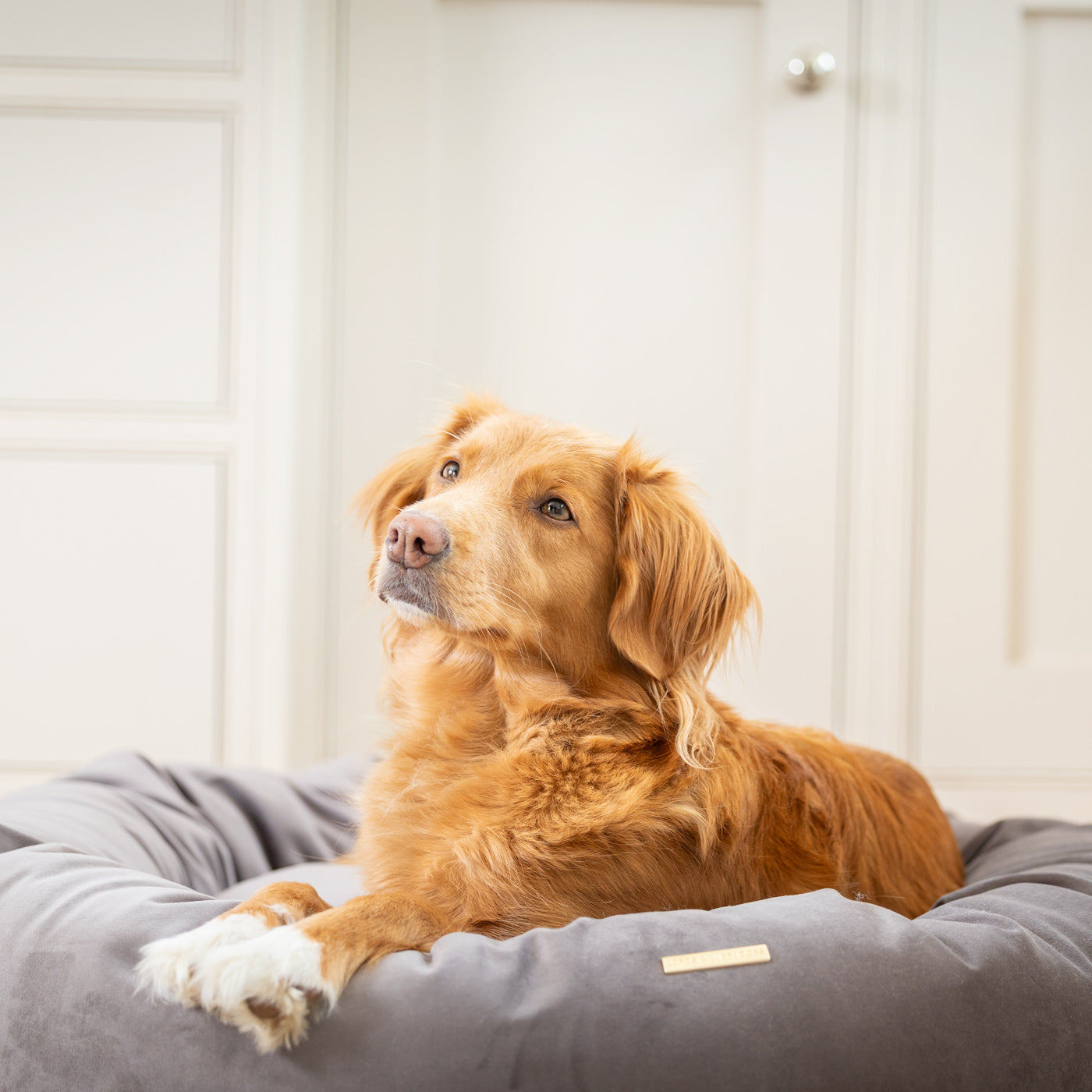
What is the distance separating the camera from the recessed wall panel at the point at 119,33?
2934 mm

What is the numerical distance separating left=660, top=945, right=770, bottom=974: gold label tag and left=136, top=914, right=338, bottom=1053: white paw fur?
0.40 meters

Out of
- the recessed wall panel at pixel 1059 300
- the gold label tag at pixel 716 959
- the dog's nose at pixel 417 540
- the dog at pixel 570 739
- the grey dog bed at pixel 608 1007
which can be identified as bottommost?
the grey dog bed at pixel 608 1007

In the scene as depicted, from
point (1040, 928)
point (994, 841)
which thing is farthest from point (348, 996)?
point (994, 841)

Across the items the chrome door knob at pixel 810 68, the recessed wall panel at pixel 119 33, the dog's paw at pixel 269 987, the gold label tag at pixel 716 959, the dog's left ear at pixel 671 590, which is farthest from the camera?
the chrome door knob at pixel 810 68

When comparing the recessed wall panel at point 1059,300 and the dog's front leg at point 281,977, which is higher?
the recessed wall panel at point 1059,300

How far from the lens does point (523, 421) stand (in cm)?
174

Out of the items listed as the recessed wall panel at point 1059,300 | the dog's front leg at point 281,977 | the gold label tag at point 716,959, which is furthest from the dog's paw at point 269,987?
the recessed wall panel at point 1059,300

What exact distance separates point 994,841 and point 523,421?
4.82ft

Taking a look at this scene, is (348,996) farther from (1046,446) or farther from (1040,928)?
(1046,446)

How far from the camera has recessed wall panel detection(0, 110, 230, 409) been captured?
2971mm

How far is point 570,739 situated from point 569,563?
0.94ft

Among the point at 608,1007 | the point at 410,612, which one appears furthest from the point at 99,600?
the point at 608,1007

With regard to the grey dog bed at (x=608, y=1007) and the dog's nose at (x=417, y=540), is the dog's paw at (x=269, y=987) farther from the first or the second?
the dog's nose at (x=417, y=540)

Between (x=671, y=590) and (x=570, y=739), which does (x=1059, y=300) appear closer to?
(x=671, y=590)
